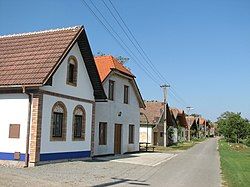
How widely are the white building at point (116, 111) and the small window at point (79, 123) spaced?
11.7 feet

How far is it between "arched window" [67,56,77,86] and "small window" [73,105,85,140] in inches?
58.3

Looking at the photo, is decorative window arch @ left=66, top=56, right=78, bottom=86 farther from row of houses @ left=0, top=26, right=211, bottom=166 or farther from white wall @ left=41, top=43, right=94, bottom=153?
white wall @ left=41, top=43, right=94, bottom=153

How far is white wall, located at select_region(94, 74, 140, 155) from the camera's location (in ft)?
86.9

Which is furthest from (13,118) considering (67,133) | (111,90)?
(111,90)

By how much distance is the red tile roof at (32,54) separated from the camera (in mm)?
18109

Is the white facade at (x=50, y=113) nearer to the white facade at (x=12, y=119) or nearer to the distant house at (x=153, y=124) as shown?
the white facade at (x=12, y=119)

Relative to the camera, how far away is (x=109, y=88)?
91.6 ft

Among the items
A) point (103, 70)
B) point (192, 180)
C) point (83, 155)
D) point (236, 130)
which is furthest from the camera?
point (236, 130)

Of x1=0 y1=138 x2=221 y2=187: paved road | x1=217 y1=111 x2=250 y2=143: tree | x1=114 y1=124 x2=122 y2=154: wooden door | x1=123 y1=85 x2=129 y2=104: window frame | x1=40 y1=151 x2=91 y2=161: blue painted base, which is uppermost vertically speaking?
x1=123 y1=85 x2=129 y2=104: window frame

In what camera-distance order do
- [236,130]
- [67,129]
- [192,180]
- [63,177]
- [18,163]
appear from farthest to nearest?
[236,130]
[67,129]
[18,163]
[192,180]
[63,177]

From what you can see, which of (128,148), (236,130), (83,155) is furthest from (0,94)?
(236,130)

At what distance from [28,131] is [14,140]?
2.86 feet

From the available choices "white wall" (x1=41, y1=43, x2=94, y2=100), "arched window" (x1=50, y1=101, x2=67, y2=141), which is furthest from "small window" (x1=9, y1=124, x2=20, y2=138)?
"white wall" (x1=41, y1=43, x2=94, y2=100)

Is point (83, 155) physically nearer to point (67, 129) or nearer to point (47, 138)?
point (67, 129)
